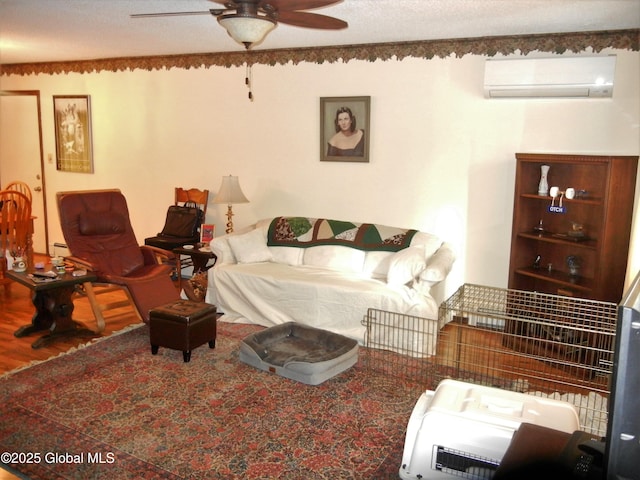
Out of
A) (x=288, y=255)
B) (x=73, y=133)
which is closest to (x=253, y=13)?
(x=288, y=255)

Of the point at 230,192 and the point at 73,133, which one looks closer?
the point at 230,192

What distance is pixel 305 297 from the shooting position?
443cm

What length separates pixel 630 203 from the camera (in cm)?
387

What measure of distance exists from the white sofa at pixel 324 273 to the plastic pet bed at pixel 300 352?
408 mm

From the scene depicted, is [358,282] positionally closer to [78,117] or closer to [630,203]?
[630,203]

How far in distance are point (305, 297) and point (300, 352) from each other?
69 cm

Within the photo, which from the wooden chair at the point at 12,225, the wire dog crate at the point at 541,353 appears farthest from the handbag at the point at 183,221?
the wire dog crate at the point at 541,353

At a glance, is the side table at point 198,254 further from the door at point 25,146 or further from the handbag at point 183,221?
the door at point 25,146

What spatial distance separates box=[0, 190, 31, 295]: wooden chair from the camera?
5395mm

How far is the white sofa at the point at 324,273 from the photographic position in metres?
4.23

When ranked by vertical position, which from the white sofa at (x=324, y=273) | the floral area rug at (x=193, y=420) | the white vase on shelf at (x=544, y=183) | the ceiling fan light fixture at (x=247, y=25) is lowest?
the floral area rug at (x=193, y=420)

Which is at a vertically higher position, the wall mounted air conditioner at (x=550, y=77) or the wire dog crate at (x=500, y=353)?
the wall mounted air conditioner at (x=550, y=77)

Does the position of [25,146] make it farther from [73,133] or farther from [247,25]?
[247,25]

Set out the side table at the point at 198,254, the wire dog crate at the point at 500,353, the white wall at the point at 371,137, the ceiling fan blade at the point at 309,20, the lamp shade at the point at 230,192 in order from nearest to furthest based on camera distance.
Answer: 1. the ceiling fan blade at the point at 309,20
2. the wire dog crate at the point at 500,353
3. the white wall at the point at 371,137
4. the side table at the point at 198,254
5. the lamp shade at the point at 230,192
